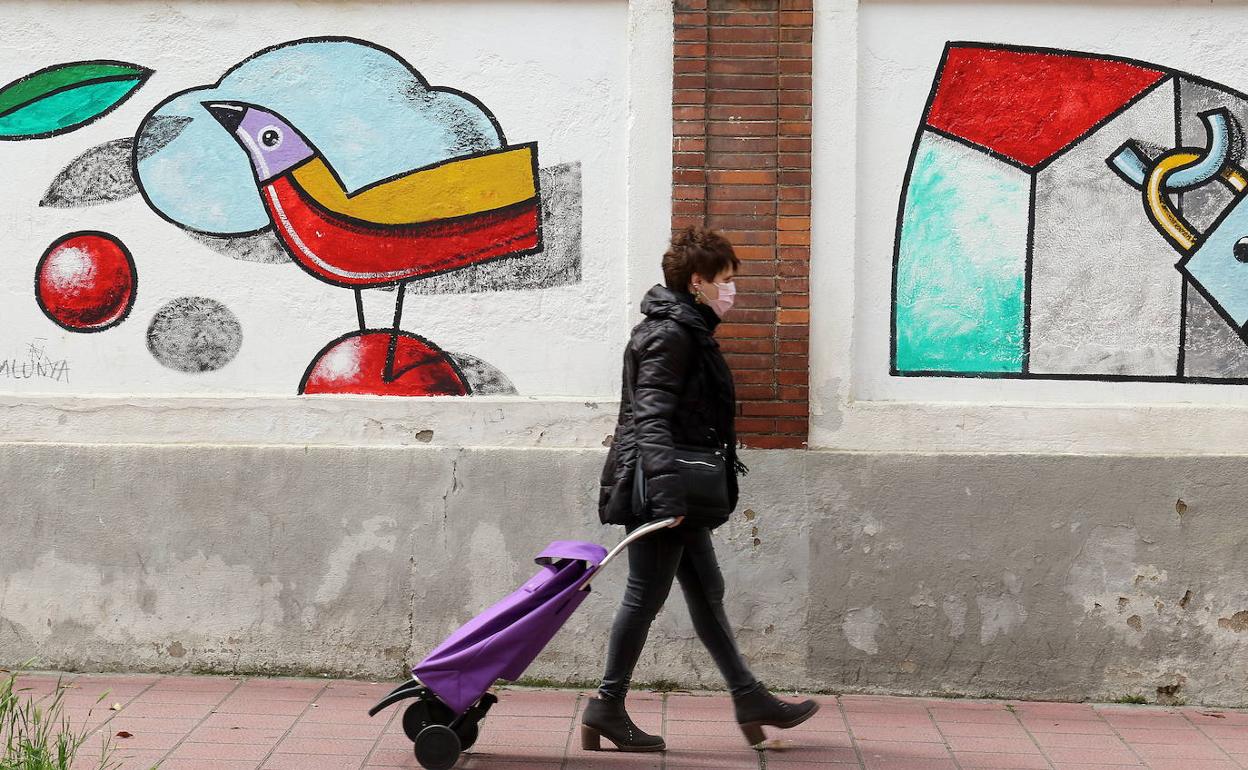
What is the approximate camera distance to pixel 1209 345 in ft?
18.6

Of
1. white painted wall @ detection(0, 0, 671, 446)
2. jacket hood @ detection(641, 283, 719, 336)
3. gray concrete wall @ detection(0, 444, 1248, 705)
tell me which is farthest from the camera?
white painted wall @ detection(0, 0, 671, 446)

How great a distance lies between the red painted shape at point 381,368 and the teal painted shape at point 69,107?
1.43 meters

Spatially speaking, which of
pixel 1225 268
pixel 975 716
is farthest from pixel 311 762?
pixel 1225 268

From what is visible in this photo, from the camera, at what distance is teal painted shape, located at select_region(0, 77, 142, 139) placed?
18.8ft

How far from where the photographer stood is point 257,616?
568 cm

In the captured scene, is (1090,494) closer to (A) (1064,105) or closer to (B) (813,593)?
(B) (813,593)

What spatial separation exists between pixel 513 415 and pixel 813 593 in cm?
149

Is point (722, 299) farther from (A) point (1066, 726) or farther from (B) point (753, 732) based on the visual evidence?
(A) point (1066, 726)

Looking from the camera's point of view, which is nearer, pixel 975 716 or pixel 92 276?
pixel 975 716

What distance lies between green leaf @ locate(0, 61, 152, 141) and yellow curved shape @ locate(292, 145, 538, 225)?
109 cm

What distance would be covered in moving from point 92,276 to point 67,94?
31.4 inches

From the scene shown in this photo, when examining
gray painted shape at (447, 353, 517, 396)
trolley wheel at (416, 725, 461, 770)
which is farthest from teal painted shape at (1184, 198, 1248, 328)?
trolley wheel at (416, 725, 461, 770)

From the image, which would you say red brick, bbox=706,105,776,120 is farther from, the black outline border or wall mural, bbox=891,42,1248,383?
the black outline border

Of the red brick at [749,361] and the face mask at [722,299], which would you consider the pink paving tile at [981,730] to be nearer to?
the red brick at [749,361]
